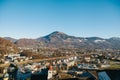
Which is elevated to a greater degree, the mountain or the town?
the mountain

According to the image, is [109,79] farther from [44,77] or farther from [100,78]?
[44,77]

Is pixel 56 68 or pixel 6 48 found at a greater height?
pixel 6 48

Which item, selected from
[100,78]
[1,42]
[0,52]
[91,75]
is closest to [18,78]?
[91,75]

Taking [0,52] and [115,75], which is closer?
[115,75]

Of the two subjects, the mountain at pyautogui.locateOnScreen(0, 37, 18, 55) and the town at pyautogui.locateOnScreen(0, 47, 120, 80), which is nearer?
the town at pyautogui.locateOnScreen(0, 47, 120, 80)

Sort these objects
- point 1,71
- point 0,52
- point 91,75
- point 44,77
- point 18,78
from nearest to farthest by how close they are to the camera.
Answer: point 44,77 → point 91,75 → point 18,78 → point 1,71 → point 0,52

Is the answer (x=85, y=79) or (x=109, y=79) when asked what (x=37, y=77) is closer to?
(x=85, y=79)

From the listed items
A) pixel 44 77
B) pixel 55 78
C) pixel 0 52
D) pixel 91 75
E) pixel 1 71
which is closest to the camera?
pixel 44 77

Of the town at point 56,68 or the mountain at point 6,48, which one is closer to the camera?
the town at point 56,68

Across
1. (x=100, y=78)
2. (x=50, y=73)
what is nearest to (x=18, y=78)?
(x=50, y=73)

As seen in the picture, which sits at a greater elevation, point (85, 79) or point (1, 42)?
point (1, 42)

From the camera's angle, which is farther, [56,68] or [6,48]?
[6,48]
